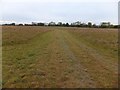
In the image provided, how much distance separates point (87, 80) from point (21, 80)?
2969mm

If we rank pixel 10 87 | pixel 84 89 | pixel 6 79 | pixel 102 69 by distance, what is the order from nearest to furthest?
pixel 84 89 < pixel 10 87 < pixel 6 79 < pixel 102 69

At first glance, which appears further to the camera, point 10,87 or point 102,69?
point 102,69

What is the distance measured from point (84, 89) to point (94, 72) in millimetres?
3183

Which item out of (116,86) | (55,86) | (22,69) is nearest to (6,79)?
(22,69)

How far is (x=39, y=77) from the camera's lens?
38.3 feet

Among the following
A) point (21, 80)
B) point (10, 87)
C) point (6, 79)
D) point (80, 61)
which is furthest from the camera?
point (80, 61)

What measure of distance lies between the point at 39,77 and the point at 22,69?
286cm

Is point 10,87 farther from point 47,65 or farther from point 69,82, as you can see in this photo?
point 47,65

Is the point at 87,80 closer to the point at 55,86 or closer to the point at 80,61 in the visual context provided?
the point at 55,86

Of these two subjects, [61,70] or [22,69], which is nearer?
[61,70]

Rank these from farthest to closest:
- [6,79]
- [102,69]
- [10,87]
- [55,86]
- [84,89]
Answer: [102,69] → [6,79] → [10,87] → [55,86] → [84,89]

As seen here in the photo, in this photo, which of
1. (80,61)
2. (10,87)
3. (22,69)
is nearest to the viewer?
(10,87)

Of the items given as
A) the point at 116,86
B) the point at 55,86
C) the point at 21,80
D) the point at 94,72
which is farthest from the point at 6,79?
the point at 116,86

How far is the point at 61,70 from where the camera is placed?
42.3ft
